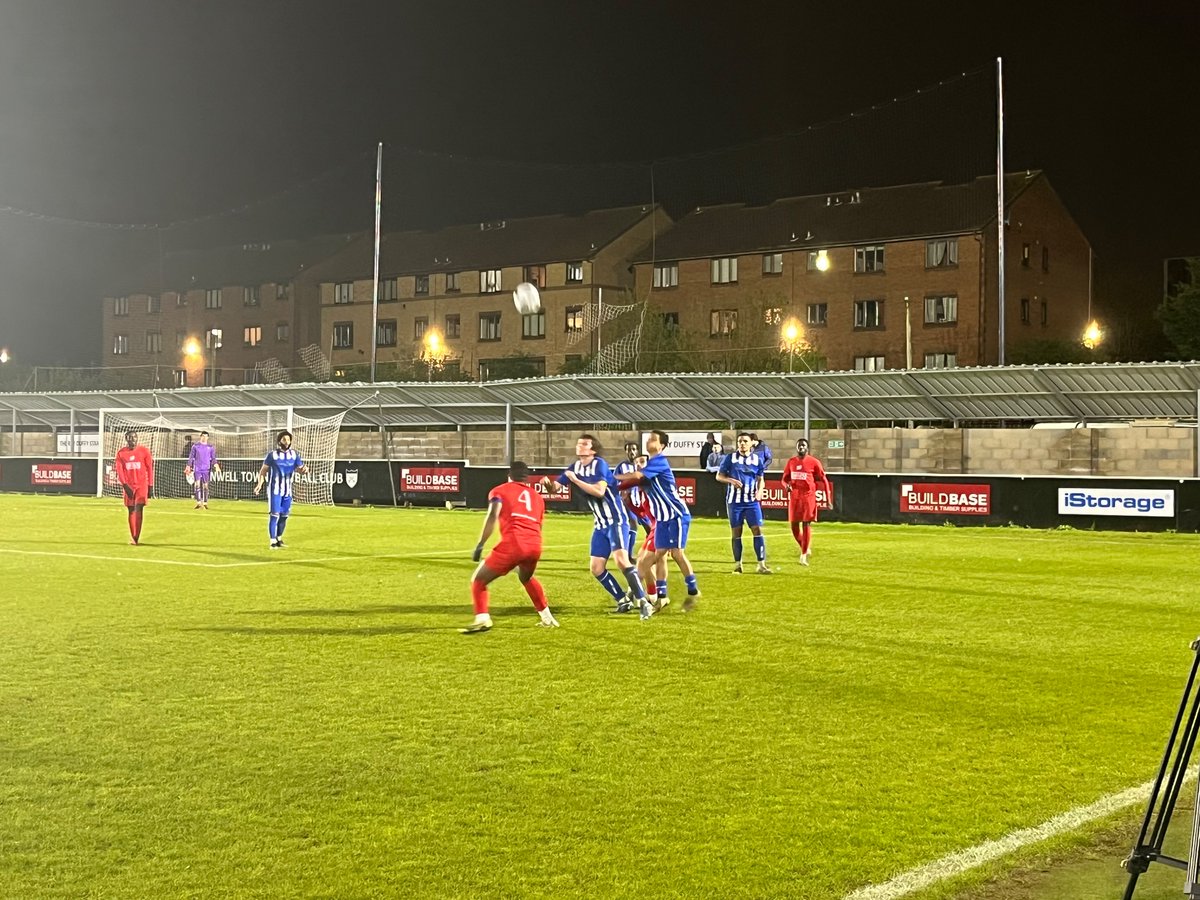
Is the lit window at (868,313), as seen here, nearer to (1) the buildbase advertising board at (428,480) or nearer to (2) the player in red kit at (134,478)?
(1) the buildbase advertising board at (428,480)

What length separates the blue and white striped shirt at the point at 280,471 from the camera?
23.2m

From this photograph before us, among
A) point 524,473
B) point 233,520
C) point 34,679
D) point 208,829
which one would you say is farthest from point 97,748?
point 233,520

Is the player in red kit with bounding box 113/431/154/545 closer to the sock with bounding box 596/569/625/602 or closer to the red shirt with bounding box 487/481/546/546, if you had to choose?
the sock with bounding box 596/569/625/602

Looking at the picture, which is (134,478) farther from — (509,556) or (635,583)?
(509,556)

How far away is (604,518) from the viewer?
1420cm

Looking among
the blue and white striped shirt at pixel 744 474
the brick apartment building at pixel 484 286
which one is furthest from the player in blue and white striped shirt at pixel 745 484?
the brick apartment building at pixel 484 286

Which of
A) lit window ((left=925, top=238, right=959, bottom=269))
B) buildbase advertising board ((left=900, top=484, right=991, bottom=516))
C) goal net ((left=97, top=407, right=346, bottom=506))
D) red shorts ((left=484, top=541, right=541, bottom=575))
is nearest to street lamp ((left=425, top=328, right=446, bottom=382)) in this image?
goal net ((left=97, top=407, right=346, bottom=506))

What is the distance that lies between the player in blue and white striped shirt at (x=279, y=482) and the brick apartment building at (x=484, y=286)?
41.7 m

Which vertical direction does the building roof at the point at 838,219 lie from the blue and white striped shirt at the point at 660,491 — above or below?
above

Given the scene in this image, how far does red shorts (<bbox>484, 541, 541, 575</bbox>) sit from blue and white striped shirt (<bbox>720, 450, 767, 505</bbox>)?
7.24 m

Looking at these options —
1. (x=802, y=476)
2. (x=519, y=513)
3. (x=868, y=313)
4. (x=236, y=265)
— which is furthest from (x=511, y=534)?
(x=236, y=265)

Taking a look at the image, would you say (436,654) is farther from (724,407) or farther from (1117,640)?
(724,407)

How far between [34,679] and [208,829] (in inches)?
179

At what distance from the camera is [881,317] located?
60.1 meters
